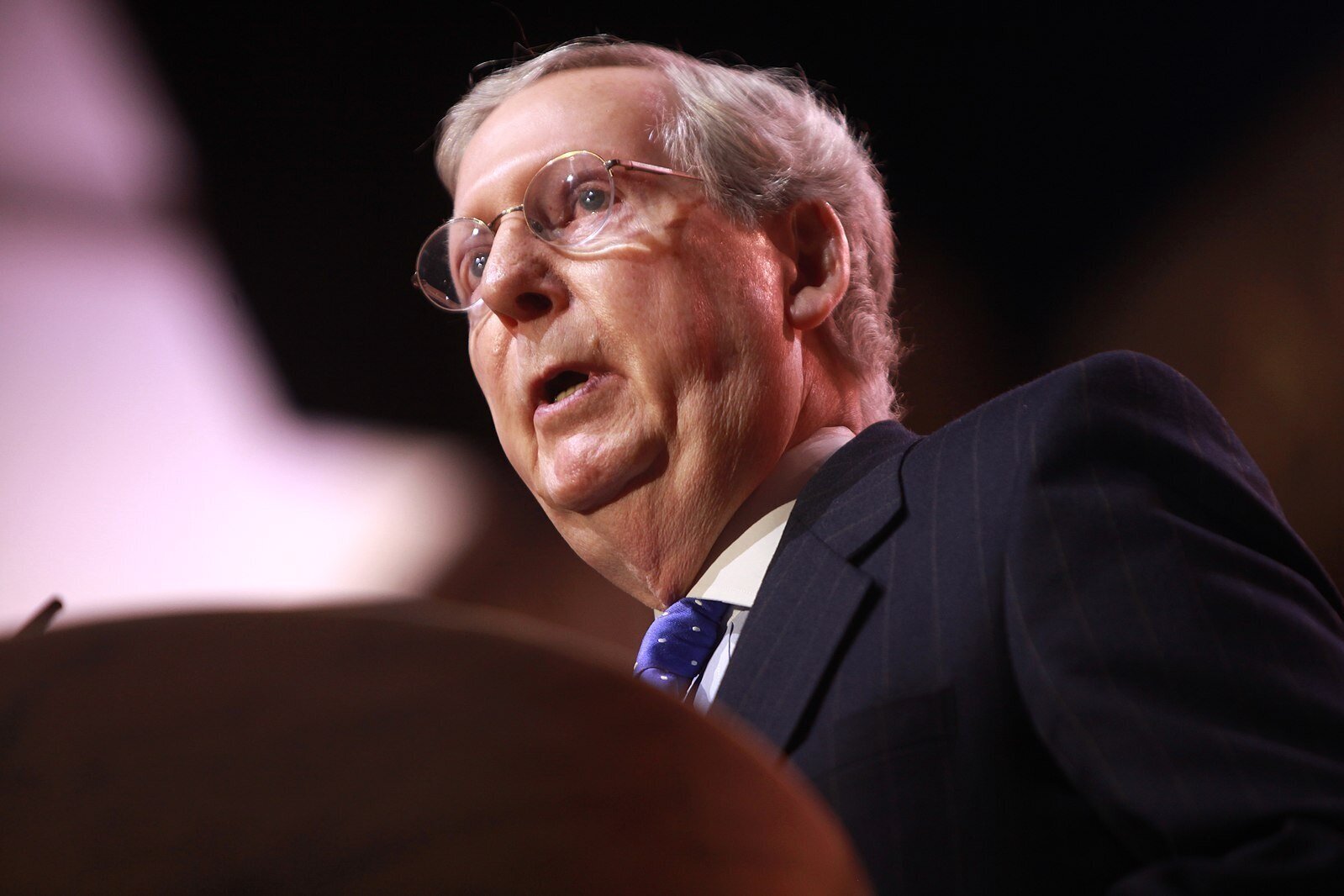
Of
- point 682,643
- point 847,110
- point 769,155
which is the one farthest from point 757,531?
point 847,110

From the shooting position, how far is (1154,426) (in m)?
0.89

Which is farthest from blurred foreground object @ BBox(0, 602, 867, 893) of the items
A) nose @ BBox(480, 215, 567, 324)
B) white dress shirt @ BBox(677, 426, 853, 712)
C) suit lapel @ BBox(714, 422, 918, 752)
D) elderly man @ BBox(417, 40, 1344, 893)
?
nose @ BBox(480, 215, 567, 324)

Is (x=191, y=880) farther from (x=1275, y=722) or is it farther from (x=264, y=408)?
(x=264, y=408)

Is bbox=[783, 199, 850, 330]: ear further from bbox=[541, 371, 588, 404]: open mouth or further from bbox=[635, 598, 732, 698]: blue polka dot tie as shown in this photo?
bbox=[635, 598, 732, 698]: blue polka dot tie

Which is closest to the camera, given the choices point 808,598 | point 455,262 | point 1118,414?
point 1118,414

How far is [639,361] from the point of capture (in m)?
1.25

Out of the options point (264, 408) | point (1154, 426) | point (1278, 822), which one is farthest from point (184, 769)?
point (264, 408)

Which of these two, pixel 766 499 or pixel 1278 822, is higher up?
pixel 766 499

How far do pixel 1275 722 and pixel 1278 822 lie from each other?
0.09 m

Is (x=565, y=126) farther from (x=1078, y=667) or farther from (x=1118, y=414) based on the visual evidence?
(x=1078, y=667)

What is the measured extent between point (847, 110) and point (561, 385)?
0.83 m

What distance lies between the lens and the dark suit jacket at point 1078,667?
2.28 ft

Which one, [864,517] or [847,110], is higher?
[847,110]

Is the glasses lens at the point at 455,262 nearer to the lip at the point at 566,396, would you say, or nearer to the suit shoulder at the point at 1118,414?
the lip at the point at 566,396
